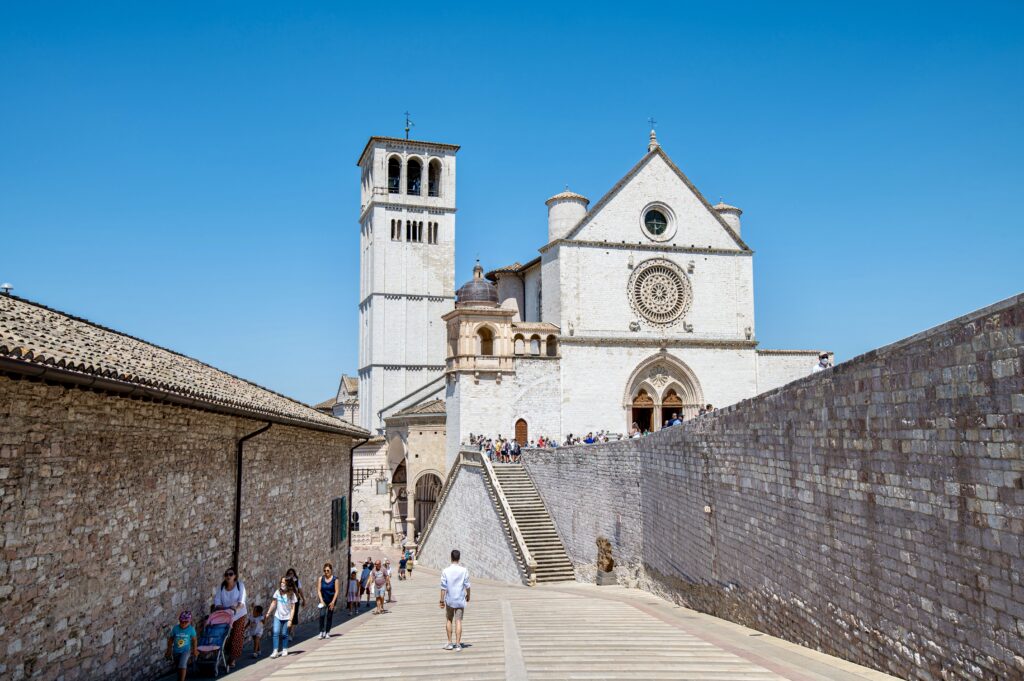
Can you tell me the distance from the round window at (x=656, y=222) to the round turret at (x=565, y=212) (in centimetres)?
324

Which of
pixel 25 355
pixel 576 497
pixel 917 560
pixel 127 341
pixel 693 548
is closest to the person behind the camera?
pixel 25 355

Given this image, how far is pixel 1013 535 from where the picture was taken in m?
7.62

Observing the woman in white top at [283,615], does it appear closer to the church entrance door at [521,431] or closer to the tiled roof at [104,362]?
the tiled roof at [104,362]

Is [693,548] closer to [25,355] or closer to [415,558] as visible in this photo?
[25,355]

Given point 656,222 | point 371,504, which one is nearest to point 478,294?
point 656,222

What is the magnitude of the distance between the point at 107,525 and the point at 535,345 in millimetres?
34060

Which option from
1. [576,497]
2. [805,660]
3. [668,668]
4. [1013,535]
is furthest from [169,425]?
[576,497]

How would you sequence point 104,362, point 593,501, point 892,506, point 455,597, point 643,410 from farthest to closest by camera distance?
point 643,410 < point 593,501 < point 455,597 < point 104,362 < point 892,506

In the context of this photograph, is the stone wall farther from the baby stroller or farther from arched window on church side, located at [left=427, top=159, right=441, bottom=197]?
arched window on church side, located at [left=427, top=159, right=441, bottom=197]

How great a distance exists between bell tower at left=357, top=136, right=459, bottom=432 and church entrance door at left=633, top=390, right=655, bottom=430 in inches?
906

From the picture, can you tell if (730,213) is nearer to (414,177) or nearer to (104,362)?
(414,177)

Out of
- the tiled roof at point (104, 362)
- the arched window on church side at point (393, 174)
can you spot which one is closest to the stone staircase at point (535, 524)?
the tiled roof at point (104, 362)

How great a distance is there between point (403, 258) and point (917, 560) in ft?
179

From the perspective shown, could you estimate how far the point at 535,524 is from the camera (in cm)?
3067
